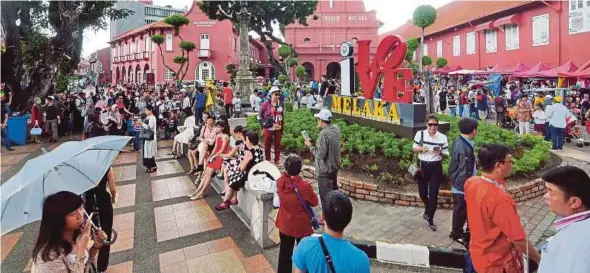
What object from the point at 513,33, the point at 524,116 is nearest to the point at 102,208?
the point at 524,116

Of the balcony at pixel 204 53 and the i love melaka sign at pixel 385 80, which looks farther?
the balcony at pixel 204 53

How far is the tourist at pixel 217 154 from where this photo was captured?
6.39 metres

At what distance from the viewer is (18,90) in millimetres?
14359

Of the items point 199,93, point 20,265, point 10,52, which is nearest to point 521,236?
point 20,265

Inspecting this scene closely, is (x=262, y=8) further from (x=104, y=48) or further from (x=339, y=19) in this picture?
(x=104, y=48)

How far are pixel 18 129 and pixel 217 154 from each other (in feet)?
31.8

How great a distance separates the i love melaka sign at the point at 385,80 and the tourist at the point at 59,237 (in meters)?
7.24

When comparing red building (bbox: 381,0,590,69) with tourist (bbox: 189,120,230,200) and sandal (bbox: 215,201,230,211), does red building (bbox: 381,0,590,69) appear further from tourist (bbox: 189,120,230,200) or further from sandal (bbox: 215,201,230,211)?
sandal (bbox: 215,201,230,211)

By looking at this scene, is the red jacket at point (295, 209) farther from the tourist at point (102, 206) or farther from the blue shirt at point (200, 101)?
the blue shirt at point (200, 101)

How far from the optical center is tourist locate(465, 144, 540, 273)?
8.15 ft

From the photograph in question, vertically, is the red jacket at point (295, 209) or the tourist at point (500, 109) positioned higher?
Result: the tourist at point (500, 109)

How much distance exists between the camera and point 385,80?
8898 mm

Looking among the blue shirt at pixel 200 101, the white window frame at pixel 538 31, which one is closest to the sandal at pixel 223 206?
the blue shirt at pixel 200 101

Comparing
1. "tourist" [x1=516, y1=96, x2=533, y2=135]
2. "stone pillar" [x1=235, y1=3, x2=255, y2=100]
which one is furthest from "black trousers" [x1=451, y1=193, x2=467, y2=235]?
"stone pillar" [x1=235, y1=3, x2=255, y2=100]
